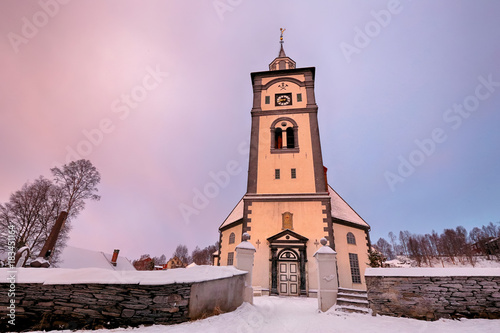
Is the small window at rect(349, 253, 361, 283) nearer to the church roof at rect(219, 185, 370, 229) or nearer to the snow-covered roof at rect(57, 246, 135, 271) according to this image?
the church roof at rect(219, 185, 370, 229)

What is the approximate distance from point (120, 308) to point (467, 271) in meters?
8.88

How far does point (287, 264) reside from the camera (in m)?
14.2

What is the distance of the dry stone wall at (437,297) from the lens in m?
5.72

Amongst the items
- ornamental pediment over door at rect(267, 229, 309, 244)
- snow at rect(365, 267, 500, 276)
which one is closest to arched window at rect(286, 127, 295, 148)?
ornamental pediment over door at rect(267, 229, 309, 244)

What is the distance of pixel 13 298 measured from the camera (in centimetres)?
486

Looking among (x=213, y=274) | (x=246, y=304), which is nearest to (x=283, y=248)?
(x=246, y=304)

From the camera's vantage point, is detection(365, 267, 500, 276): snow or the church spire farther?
the church spire

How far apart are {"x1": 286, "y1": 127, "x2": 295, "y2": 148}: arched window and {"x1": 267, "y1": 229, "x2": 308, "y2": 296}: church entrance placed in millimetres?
7198

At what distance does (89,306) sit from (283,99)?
19796 millimetres

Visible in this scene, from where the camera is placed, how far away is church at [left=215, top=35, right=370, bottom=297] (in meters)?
14.2

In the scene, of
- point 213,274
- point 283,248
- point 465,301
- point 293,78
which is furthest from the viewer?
point 293,78

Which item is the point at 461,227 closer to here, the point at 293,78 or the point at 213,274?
the point at 293,78

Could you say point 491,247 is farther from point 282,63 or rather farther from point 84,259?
point 84,259

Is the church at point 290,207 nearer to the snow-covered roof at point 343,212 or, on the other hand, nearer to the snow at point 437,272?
the snow-covered roof at point 343,212
